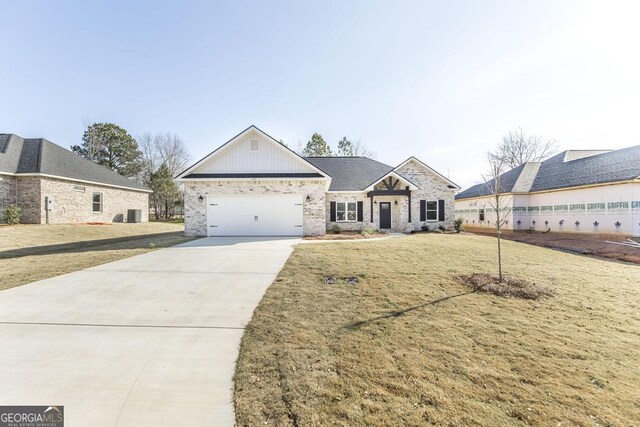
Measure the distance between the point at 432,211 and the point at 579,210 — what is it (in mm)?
8818

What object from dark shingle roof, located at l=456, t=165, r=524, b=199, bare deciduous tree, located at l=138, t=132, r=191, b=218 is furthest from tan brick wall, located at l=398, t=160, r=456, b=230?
bare deciduous tree, located at l=138, t=132, r=191, b=218

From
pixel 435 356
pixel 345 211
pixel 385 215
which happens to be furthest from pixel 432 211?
pixel 435 356

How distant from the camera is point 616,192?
15.9 metres

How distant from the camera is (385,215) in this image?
66.4ft

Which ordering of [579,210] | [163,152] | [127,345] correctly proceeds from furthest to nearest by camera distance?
1. [163,152]
2. [579,210]
3. [127,345]

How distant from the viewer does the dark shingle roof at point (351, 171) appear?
19.9m

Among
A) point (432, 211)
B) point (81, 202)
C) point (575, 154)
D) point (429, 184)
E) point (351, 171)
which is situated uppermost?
point (575, 154)

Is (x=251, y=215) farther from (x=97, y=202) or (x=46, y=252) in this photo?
(x=97, y=202)

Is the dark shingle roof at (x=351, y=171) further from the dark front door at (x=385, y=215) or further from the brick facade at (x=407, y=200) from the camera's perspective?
the dark front door at (x=385, y=215)

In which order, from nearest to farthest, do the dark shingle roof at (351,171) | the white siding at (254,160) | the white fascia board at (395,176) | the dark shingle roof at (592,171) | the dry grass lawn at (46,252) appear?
the dry grass lawn at (46,252), the white siding at (254,160), the dark shingle roof at (592,171), the white fascia board at (395,176), the dark shingle roof at (351,171)

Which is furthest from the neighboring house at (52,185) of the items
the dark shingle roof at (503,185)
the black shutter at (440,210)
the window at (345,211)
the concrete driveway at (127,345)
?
the dark shingle roof at (503,185)

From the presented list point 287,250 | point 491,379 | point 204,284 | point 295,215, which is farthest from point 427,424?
point 295,215

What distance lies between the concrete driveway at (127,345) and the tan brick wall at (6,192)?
695 inches

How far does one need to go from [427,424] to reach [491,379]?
116cm
